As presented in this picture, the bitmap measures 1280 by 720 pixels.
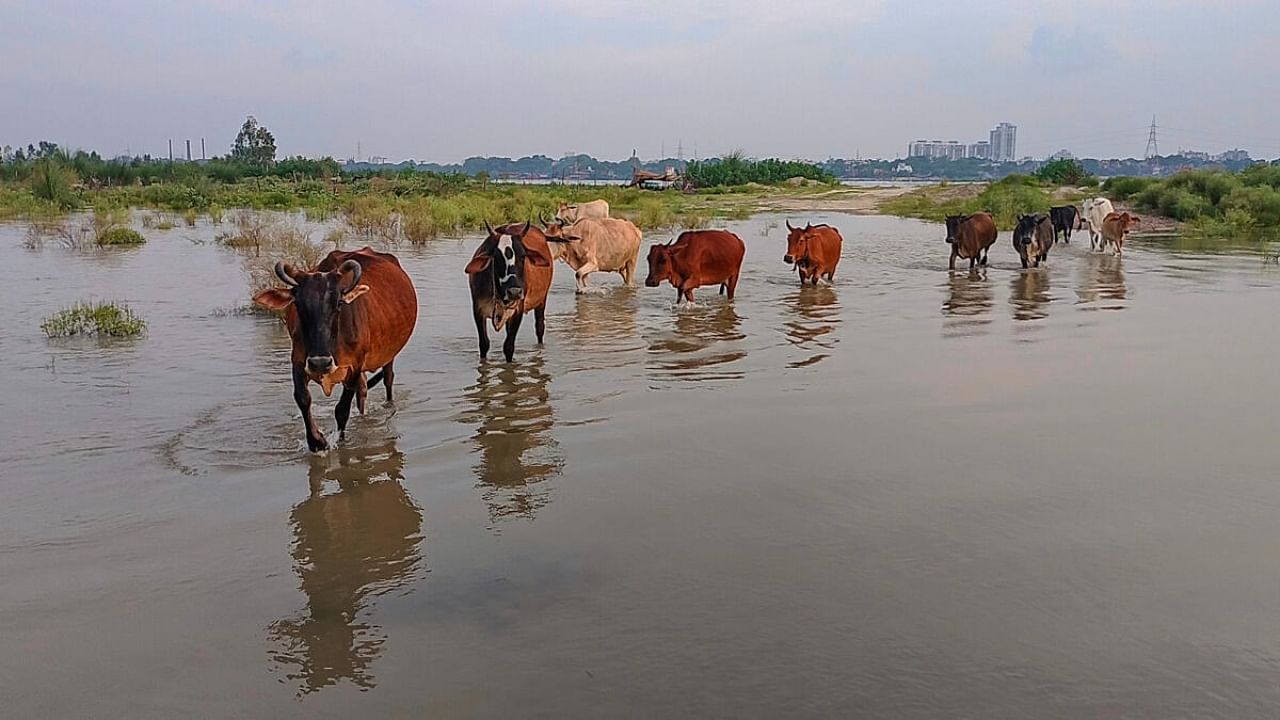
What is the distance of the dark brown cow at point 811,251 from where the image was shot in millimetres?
15992

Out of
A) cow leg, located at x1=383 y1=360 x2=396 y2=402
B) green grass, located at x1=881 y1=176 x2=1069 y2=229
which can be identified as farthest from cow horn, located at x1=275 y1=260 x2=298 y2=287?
green grass, located at x1=881 y1=176 x2=1069 y2=229

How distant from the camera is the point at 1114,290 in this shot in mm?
16109

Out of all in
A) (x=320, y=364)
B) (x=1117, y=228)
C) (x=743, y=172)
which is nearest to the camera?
(x=320, y=364)

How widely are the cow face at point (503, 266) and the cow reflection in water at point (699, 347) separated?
4.82 feet

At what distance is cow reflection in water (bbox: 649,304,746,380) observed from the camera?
9750 mm

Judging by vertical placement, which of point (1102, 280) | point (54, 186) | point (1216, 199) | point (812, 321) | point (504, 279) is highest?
point (1216, 199)

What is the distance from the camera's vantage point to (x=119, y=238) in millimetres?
21625

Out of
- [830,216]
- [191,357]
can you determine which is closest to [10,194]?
[830,216]

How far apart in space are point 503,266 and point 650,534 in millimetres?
4369

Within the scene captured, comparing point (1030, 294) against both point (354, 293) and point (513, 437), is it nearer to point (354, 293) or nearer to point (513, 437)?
point (513, 437)

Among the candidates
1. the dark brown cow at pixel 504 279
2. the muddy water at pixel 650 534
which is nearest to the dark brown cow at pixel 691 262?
the muddy water at pixel 650 534

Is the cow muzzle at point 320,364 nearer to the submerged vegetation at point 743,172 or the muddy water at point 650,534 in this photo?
the muddy water at point 650,534

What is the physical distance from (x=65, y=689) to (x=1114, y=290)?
15.6m

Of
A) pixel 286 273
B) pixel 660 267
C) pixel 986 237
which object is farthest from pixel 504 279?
pixel 986 237
